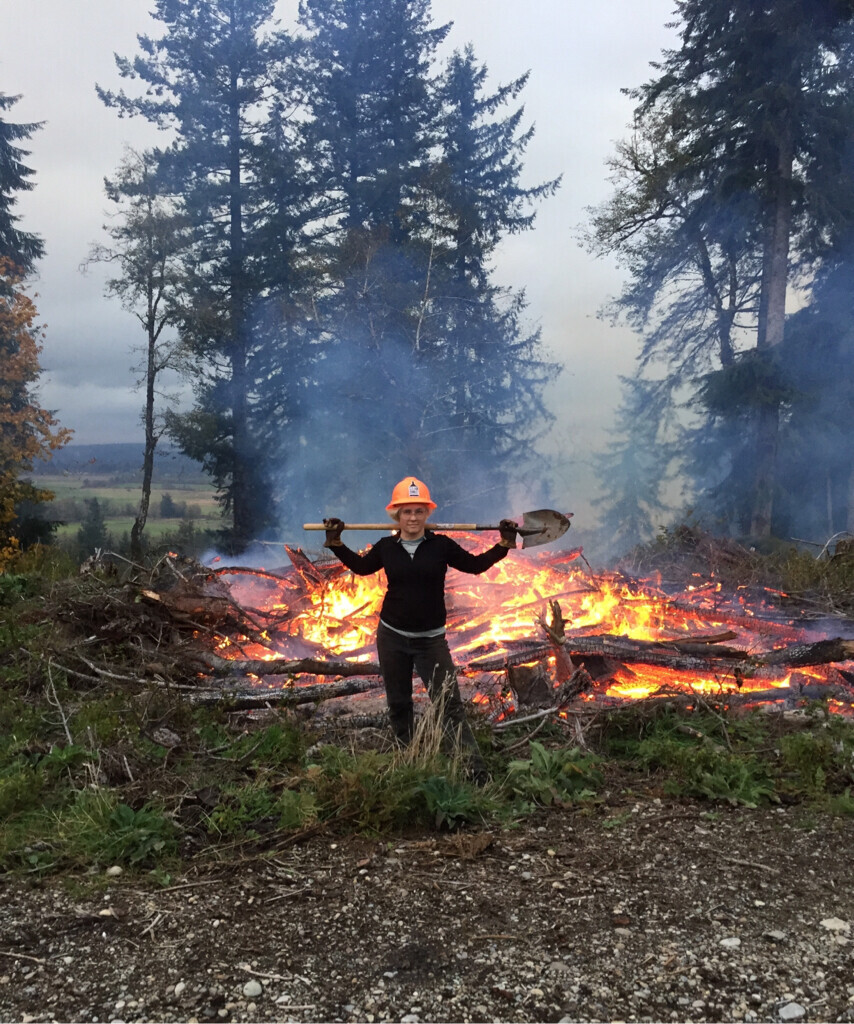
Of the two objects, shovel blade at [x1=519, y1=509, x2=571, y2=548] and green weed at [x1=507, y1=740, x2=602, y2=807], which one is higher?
shovel blade at [x1=519, y1=509, x2=571, y2=548]

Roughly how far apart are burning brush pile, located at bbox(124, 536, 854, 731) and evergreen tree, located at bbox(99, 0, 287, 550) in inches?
448

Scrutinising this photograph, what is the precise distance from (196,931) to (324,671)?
12.5 ft

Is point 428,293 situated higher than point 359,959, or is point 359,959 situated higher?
point 428,293

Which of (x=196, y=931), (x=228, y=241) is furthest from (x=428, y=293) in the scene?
(x=196, y=931)

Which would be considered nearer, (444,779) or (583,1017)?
(583,1017)

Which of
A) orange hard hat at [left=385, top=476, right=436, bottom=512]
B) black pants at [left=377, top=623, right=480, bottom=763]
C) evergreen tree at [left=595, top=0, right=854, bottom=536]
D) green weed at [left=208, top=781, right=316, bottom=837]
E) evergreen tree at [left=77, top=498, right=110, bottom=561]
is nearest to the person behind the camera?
green weed at [left=208, top=781, right=316, bottom=837]

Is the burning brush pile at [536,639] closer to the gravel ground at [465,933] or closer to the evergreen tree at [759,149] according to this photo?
the gravel ground at [465,933]

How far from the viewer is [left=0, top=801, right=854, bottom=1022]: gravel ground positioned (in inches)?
125

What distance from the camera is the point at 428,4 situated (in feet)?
76.0

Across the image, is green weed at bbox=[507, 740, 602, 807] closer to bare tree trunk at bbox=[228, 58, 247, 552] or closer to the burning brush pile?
the burning brush pile

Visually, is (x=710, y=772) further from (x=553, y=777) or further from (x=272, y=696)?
(x=272, y=696)

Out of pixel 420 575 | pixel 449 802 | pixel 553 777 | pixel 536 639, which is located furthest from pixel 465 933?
pixel 536 639

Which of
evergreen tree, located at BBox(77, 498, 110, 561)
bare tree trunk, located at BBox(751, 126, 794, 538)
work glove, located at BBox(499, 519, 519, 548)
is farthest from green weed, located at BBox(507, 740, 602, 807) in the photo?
evergreen tree, located at BBox(77, 498, 110, 561)

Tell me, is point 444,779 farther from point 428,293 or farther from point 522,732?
point 428,293
